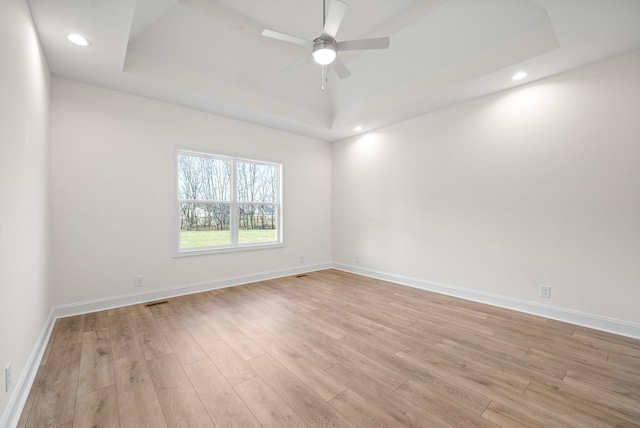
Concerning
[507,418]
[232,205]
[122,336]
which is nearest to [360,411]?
[507,418]

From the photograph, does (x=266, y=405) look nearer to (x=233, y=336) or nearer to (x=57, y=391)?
(x=233, y=336)

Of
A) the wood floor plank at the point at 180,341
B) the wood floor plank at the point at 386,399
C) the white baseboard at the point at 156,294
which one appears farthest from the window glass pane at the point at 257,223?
the wood floor plank at the point at 386,399

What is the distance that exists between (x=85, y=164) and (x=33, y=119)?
3.61 ft

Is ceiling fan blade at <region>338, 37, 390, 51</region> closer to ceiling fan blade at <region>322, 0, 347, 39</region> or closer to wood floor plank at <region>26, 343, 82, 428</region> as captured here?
ceiling fan blade at <region>322, 0, 347, 39</region>

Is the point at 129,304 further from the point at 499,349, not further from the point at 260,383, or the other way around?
the point at 499,349

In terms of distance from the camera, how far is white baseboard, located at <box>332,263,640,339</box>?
8.58 feet

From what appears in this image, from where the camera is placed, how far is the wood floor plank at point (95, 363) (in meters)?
1.83

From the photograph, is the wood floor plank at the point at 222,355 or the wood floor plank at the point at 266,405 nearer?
the wood floor plank at the point at 266,405

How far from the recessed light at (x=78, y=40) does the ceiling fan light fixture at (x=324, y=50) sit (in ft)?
6.97

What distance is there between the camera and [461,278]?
3.75 meters

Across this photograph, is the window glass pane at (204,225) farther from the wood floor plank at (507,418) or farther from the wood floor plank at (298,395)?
the wood floor plank at (507,418)

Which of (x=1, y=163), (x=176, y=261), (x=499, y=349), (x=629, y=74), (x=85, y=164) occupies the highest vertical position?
(x=629, y=74)

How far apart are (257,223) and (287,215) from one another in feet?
1.99

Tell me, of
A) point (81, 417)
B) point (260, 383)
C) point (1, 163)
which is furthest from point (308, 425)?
point (1, 163)
